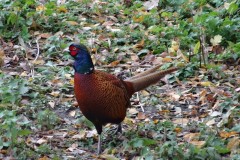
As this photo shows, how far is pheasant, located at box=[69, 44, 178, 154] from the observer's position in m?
5.16

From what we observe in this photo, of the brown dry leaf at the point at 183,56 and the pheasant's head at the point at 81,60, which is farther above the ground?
the pheasant's head at the point at 81,60

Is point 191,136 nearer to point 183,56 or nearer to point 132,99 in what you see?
point 132,99

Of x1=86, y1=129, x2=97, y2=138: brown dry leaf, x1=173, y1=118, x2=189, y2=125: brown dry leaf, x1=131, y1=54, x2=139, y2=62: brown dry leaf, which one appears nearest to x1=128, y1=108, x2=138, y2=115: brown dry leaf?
x1=173, y1=118, x2=189, y2=125: brown dry leaf

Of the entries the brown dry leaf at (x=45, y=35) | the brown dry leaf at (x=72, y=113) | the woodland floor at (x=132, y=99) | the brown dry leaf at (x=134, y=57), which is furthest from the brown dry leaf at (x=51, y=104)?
the brown dry leaf at (x=45, y=35)

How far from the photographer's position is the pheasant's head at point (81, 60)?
17.1 ft

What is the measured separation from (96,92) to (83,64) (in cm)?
28

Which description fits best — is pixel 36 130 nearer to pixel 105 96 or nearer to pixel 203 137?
pixel 105 96

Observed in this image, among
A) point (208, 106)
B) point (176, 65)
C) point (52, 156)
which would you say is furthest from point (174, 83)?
point (52, 156)

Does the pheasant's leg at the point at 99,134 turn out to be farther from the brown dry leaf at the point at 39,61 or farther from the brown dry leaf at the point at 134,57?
the brown dry leaf at the point at 134,57

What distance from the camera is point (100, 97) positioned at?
5.20 meters

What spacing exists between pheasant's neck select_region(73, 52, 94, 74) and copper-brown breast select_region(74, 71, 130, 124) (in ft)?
0.14

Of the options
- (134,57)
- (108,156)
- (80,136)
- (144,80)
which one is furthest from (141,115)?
(134,57)

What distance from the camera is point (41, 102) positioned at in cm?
639

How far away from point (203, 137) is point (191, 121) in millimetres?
639
